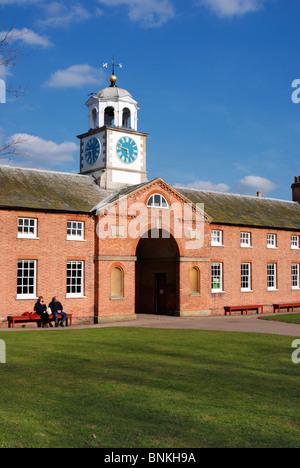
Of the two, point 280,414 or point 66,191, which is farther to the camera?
point 66,191

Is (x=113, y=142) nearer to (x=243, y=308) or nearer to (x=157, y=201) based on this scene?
(x=157, y=201)

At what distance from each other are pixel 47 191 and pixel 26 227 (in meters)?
3.12

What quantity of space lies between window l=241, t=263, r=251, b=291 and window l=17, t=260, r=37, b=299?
51.4ft

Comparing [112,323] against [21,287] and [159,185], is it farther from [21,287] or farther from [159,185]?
[159,185]

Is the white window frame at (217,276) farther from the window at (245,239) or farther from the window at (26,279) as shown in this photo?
the window at (26,279)

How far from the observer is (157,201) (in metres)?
29.8

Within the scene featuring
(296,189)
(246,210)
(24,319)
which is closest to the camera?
(24,319)

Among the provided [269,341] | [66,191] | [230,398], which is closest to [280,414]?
[230,398]

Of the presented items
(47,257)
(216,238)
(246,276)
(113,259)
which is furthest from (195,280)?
(47,257)

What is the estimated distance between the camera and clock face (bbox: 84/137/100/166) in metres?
32.6

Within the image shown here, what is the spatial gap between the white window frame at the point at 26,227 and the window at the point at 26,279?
130cm

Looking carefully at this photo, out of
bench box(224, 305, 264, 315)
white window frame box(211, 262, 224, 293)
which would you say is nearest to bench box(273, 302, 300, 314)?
bench box(224, 305, 264, 315)

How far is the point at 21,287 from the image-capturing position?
25000 millimetres
